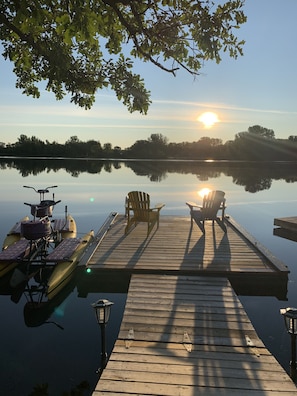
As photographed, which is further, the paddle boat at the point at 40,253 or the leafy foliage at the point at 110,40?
the paddle boat at the point at 40,253

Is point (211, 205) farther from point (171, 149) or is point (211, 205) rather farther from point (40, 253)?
point (171, 149)

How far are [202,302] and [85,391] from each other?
1.91 metres

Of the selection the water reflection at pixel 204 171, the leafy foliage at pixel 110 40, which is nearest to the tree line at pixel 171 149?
the water reflection at pixel 204 171

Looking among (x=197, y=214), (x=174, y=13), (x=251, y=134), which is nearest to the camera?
(x=174, y=13)

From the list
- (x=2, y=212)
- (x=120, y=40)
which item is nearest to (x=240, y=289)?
(x=120, y=40)

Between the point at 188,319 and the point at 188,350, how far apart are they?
0.70 metres

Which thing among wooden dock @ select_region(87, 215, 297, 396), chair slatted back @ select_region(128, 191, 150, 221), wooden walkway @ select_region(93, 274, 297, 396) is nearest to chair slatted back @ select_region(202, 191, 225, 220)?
wooden dock @ select_region(87, 215, 297, 396)

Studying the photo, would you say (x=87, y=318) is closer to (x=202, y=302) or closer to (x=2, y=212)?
(x=202, y=302)

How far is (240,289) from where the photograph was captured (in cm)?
579

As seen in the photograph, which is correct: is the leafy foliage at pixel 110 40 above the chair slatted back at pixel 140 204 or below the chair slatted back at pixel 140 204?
above

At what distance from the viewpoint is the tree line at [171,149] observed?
70.6 meters

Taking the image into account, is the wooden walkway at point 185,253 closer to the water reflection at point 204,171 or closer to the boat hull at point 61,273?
the boat hull at point 61,273

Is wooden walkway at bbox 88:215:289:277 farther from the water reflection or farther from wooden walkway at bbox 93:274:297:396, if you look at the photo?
the water reflection

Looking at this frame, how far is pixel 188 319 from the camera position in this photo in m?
4.16
